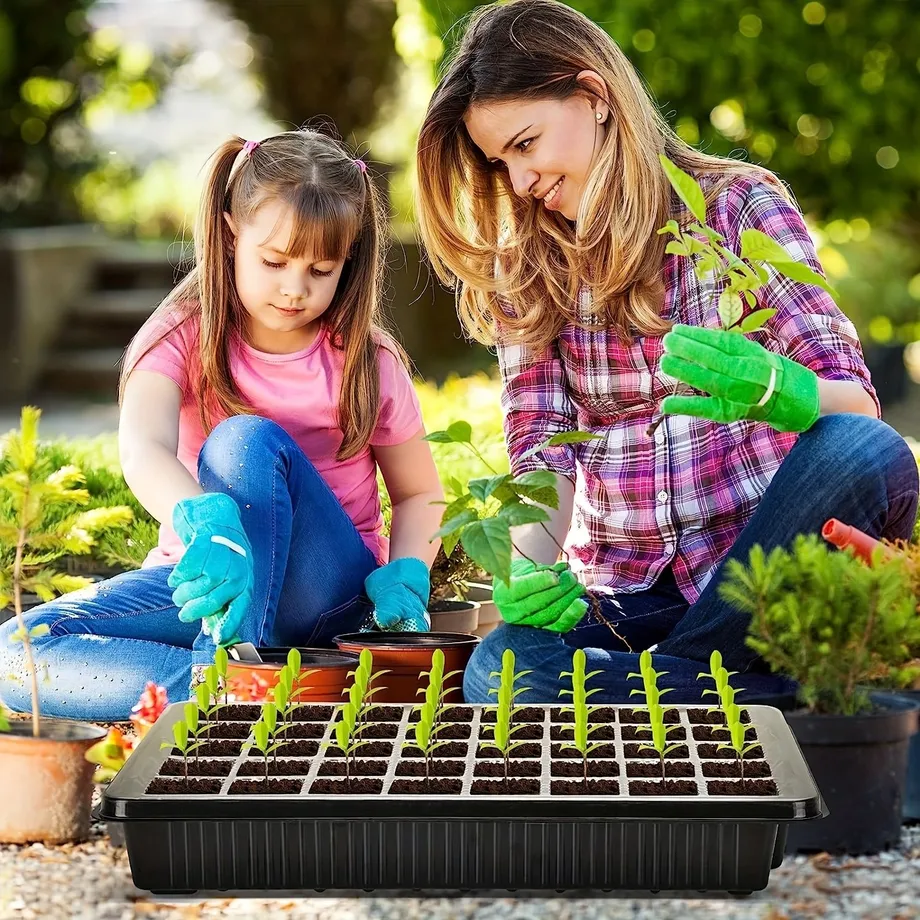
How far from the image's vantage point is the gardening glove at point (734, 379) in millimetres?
1896

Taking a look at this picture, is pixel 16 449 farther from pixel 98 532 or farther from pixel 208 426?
pixel 98 532

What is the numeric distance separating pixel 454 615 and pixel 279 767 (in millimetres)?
1089

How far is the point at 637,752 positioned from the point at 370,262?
1.19 metres

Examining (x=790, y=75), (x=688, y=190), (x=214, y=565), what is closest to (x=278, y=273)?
(x=214, y=565)

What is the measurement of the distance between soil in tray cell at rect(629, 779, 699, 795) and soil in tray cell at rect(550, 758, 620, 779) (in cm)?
6

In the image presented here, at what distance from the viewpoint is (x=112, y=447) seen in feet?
13.2

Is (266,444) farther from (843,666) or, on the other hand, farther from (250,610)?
(843,666)

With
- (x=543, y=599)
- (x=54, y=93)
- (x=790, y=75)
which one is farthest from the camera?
(x=54, y=93)

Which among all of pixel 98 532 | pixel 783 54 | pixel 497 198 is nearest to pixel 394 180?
pixel 783 54

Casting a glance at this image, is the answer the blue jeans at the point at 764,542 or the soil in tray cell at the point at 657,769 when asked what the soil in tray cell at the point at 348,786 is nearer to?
the soil in tray cell at the point at 657,769

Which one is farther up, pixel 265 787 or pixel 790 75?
pixel 790 75

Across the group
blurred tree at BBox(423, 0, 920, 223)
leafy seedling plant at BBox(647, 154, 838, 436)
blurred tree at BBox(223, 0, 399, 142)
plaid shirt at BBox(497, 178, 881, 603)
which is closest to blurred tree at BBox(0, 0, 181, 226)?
blurred tree at BBox(223, 0, 399, 142)

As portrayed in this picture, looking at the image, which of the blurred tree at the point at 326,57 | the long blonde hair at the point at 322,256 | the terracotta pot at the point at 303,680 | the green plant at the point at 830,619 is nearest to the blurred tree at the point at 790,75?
the blurred tree at the point at 326,57

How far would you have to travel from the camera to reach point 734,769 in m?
1.71
